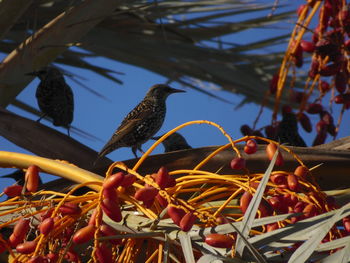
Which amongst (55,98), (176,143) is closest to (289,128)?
(176,143)

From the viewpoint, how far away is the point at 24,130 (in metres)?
1.78

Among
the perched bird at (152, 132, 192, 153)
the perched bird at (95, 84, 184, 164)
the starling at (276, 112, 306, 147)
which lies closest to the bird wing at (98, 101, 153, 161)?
the perched bird at (95, 84, 184, 164)

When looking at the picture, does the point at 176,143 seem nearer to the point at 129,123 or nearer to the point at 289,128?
the point at 129,123

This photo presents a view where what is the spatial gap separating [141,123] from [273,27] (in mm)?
619

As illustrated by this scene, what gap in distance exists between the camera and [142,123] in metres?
2.80

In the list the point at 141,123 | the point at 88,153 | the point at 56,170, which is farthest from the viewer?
the point at 141,123

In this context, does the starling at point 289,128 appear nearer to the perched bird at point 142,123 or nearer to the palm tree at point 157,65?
the palm tree at point 157,65

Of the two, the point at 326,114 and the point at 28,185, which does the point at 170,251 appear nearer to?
the point at 28,185

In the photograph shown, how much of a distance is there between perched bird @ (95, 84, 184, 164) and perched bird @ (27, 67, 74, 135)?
30 cm

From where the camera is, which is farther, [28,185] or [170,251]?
[28,185]

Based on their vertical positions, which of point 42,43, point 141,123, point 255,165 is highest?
point 42,43

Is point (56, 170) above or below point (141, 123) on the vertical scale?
above

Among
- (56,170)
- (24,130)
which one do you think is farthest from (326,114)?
(56,170)

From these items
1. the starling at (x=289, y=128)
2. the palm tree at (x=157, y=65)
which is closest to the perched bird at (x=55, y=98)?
the palm tree at (x=157, y=65)
